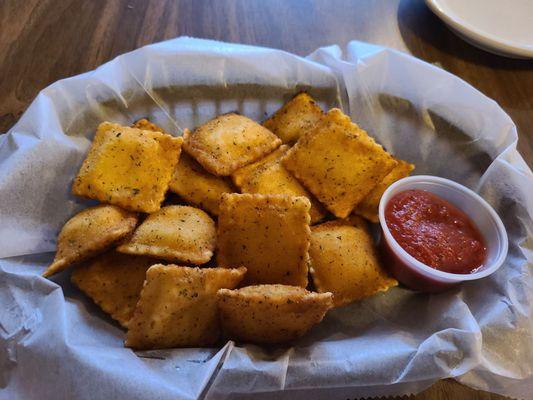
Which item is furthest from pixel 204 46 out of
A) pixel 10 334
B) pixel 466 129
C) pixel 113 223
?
pixel 10 334

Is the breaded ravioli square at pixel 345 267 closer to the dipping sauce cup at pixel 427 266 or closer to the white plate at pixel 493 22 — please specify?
the dipping sauce cup at pixel 427 266

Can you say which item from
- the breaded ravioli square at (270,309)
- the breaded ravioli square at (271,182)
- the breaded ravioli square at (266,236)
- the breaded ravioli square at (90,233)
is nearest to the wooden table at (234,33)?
the breaded ravioli square at (90,233)

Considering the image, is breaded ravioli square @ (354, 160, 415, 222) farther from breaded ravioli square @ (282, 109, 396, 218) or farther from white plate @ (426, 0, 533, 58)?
white plate @ (426, 0, 533, 58)

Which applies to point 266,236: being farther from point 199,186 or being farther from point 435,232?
point 435,232

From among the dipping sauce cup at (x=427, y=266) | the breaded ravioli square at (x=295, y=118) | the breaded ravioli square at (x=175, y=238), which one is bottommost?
the dipping sauce cup at (x=427, y=266)

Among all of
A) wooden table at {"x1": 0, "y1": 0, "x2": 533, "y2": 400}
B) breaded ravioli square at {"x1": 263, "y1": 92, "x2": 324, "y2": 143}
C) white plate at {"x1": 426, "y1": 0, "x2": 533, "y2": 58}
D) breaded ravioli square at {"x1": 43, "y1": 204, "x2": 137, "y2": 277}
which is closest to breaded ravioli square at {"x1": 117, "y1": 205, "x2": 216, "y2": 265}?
breaded ravioli square at {"x1": 43, "y1": 204, "x2": 137, "y2": 277}

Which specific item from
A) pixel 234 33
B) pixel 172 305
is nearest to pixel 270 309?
pixel 172 305
